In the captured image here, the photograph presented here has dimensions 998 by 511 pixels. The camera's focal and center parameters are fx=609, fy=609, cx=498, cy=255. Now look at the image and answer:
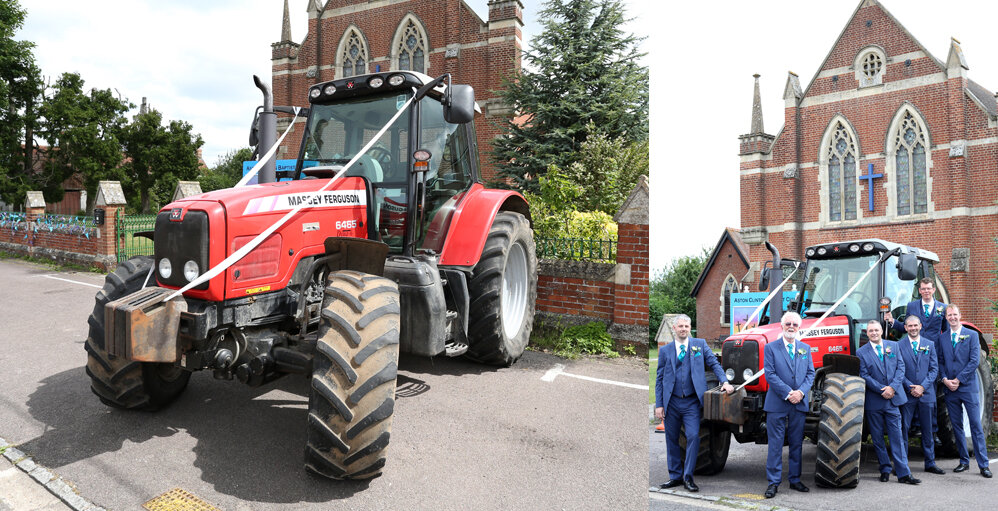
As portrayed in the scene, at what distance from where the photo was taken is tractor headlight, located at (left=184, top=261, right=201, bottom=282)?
12.1ft

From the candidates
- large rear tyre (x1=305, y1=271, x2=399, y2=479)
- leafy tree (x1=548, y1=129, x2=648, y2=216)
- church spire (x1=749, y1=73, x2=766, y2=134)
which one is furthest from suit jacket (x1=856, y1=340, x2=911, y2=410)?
leafy tree (x1=548, y1=129, x2=648, y2=216)

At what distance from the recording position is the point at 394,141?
4.89 m

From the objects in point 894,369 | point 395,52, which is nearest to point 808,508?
point 894,369

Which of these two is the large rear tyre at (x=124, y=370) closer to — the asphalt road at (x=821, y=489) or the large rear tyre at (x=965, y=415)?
the asphalt road at (x=821, y=489)

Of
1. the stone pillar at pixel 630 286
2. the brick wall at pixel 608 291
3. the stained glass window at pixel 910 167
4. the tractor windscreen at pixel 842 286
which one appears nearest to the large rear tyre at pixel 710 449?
the tractor windscreen at pixel 842 286

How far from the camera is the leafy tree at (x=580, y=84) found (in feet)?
45.0

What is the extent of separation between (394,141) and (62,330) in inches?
229

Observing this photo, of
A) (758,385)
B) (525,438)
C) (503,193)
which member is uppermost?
(503,193)

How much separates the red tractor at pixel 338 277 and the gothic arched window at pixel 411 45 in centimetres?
1818

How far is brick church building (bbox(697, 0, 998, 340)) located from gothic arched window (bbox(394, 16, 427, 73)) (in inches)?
871

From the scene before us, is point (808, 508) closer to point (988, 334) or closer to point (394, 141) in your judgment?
point (988, 334)

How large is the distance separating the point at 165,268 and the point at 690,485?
3484 millimetres

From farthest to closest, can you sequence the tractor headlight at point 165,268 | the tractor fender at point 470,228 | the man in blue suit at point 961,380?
the tractor fender at point 470,228 < the tractor headlight at point 165,268 < the man in blue suit at point 961,380

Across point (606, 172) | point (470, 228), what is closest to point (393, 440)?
point (470, 228)
